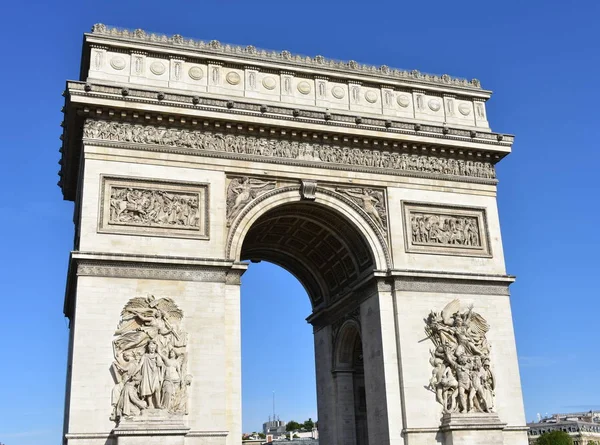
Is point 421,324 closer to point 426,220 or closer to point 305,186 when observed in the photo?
point 426,220

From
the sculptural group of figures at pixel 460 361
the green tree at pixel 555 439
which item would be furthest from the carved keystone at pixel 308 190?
the green tree at pixel 555 439

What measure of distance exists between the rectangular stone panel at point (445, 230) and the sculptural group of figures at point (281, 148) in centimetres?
131

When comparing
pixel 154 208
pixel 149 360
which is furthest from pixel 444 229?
pixel 149 360

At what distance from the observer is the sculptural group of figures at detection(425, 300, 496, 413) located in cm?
2183

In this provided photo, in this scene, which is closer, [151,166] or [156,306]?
[156,306]

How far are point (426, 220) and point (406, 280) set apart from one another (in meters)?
2.27

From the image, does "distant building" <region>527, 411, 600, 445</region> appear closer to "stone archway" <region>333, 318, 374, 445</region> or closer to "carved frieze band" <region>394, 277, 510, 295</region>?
"stone archway" <region>333, 318, 374, 445</region>

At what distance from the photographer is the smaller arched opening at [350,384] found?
26.0 meters

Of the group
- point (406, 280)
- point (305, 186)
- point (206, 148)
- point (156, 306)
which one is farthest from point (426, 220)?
point (156, 306)

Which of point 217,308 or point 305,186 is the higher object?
point 305,186

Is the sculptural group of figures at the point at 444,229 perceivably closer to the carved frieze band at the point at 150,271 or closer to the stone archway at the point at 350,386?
the stone archway at the point at 350,386

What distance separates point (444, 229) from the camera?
24.0 meters

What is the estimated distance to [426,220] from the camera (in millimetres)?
23844

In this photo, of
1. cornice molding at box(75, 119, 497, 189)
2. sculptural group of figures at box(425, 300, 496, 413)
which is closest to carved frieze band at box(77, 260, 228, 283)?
cornice molding at box(75, 119, 497, 189)
